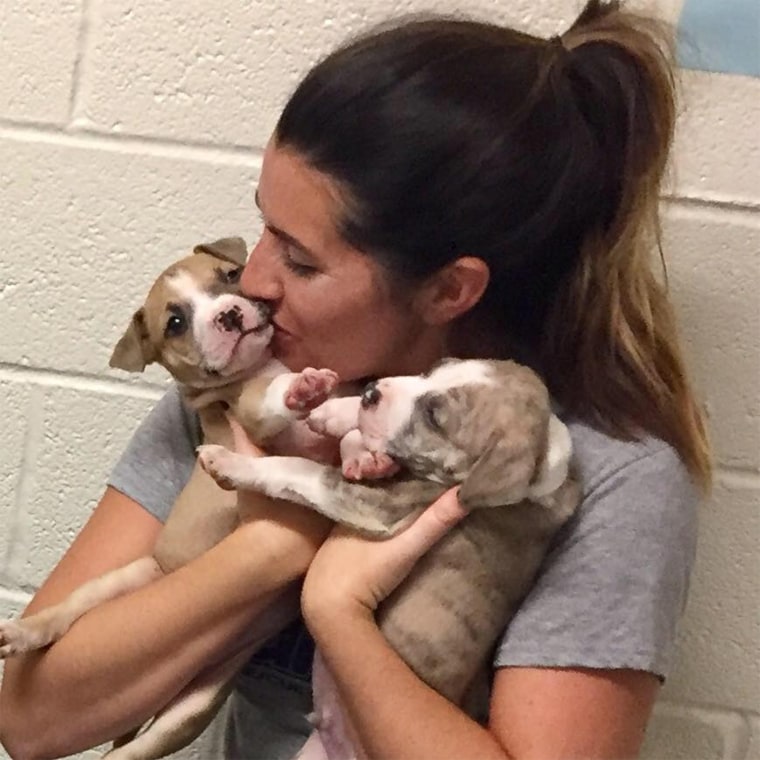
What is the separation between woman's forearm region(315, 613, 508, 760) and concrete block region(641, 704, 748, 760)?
56cm

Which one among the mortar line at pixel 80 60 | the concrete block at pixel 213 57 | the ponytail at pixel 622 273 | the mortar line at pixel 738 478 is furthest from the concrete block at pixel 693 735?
the mortar line at pixel 80 60

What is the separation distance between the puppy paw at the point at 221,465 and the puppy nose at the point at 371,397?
134 mm

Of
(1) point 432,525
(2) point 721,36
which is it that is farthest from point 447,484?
(2) point 721,36

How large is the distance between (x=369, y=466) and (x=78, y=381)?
2.03 feet

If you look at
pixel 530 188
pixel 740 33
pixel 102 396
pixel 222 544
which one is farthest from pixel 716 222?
pixel 102 396

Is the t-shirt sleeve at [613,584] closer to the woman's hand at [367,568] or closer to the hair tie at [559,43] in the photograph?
the woman's hand at [367,568]

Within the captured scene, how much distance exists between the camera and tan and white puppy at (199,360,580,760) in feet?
3.06

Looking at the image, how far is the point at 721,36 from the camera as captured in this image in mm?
1229

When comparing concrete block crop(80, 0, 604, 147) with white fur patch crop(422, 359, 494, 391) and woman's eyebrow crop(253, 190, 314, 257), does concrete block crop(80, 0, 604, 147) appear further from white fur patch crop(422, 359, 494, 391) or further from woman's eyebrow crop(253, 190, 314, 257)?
white fur patch crop(422, 359, 494, 391)

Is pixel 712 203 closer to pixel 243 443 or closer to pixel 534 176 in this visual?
pixel 534 176

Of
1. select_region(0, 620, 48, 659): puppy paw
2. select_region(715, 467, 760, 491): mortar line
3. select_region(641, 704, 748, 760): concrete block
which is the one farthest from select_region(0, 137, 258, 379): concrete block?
select_region(641, 704, 748, 760): concrete block

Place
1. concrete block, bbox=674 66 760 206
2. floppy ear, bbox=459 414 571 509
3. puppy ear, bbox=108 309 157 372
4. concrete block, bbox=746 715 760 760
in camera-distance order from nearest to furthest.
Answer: floppy ear, bbox=459 414 571 509 → puppy ear, bbox=108 309 157 372 → concrete block, bbox=674 66 760 206 → concrete block, bbox=746 715 760 760

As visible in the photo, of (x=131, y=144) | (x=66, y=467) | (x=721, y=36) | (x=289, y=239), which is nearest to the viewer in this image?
(x=289, y=239)

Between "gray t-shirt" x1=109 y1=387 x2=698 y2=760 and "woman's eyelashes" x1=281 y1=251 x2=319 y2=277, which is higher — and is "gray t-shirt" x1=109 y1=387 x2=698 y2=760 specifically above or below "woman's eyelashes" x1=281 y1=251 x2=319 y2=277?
below
